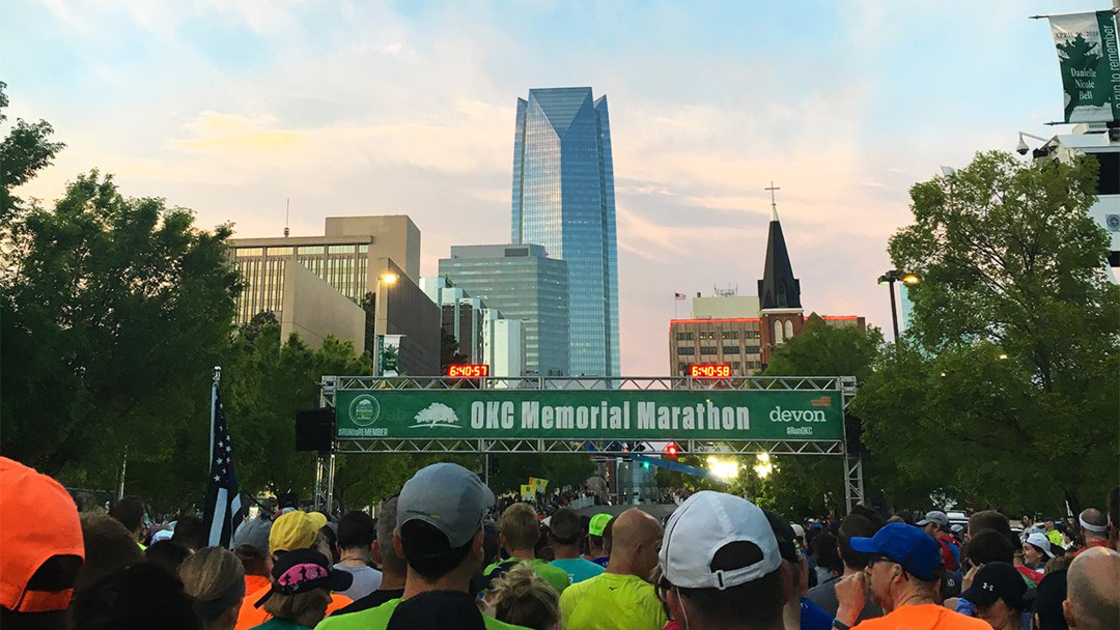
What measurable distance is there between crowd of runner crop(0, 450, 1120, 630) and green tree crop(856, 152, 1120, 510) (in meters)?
14.8

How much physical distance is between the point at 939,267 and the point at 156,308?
2311 centimetres

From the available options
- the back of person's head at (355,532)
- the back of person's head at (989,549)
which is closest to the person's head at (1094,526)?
the back of person's head at (989,549)

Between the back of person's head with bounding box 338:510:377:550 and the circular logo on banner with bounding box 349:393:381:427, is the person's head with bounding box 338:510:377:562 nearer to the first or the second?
the back of person's head with bounding box 338:510:377:550

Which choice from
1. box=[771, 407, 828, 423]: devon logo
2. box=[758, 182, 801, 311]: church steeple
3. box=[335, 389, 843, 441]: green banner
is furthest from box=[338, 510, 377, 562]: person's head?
box=[758, 182, 801, 311]: church steeple

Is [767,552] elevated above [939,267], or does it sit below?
below

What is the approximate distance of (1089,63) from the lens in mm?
24641

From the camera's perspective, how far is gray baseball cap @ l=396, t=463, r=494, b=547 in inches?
117

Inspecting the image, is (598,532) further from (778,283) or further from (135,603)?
(778,283)

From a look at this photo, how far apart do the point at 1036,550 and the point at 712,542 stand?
26.0ft

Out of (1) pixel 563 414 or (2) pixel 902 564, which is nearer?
(2) pixel 902 564

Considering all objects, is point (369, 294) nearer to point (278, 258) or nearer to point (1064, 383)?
point (278, 258)

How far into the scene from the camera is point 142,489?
117 feet

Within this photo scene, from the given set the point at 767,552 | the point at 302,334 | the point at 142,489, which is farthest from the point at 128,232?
the point at 302,334

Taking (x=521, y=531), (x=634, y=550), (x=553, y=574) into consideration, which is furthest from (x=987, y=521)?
(x=634, y=550)
